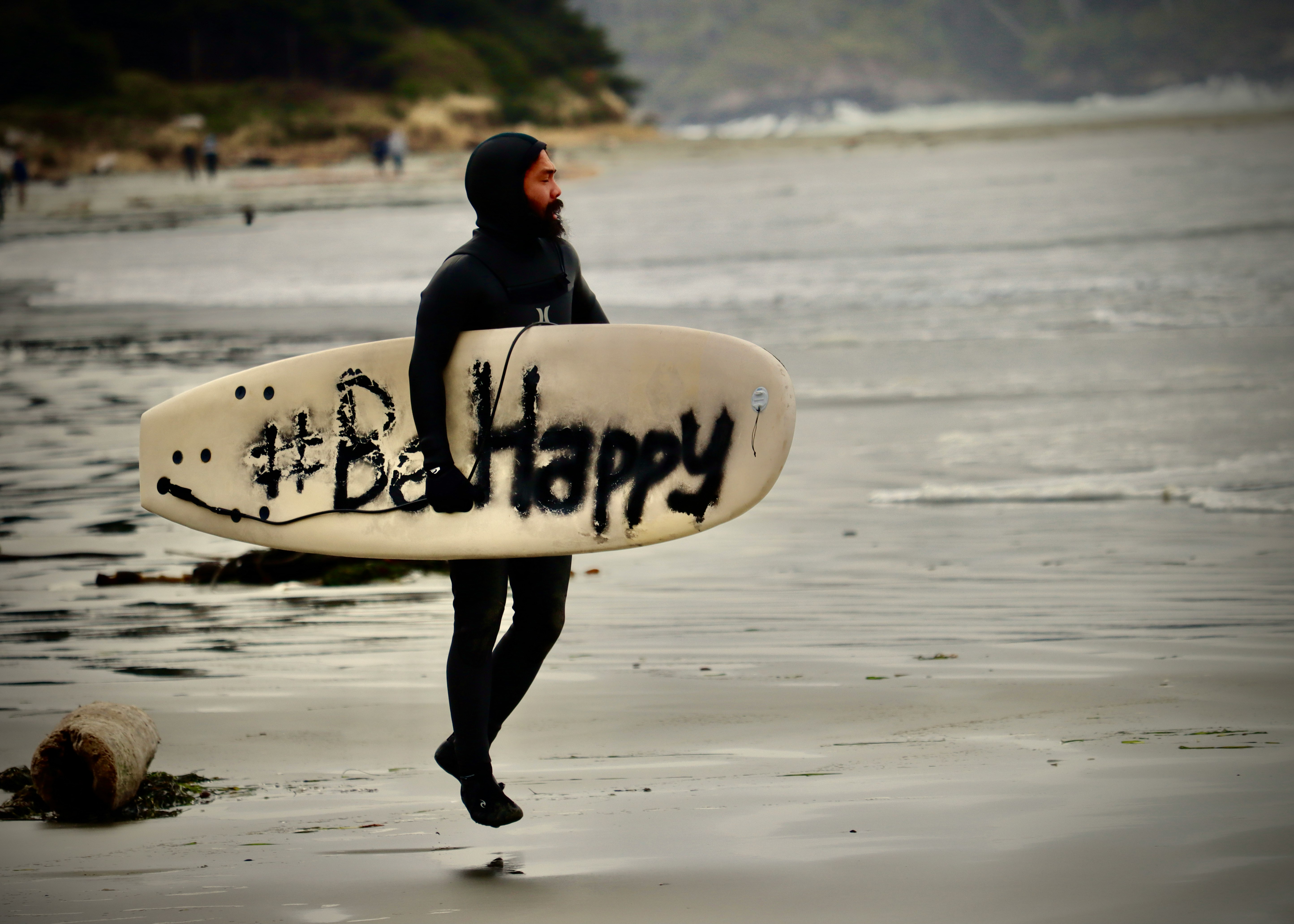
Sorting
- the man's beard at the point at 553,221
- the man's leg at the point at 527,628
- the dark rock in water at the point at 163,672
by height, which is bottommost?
the dark rock in water at the point at 163,672

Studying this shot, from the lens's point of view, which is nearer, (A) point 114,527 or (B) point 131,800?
(B) point 131,800

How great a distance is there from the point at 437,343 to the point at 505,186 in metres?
0.38

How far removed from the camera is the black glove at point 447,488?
319cm

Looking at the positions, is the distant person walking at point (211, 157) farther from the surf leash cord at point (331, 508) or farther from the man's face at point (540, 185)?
the man's face at point (540, 185)

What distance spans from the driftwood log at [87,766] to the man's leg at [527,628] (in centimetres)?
86

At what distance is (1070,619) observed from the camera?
4.84 m

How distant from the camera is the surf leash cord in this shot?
3312mm

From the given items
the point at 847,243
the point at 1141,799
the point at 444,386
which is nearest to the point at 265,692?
the point at 444,386

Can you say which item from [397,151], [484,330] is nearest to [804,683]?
[484,330]

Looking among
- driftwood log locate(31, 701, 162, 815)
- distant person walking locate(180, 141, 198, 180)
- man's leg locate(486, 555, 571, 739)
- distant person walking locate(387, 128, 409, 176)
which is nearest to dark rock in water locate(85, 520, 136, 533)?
driftwood log locate(31, 701, 162, 815)

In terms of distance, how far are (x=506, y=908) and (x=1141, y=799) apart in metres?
1.44

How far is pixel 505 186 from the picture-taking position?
3152 mm

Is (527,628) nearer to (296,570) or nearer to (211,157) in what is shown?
(296,570)

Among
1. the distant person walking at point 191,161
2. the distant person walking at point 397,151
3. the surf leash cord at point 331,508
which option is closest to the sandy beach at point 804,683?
the surf leash cord at point 331,508
